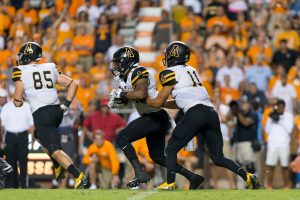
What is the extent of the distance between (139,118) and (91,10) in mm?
9747

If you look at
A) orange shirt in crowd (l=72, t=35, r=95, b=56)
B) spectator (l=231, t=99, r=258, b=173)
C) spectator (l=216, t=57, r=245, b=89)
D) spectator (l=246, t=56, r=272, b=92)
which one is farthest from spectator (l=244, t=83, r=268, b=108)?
orange shirt in crowd (l=72, t=35, r=95, b=56)

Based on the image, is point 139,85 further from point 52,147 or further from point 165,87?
point 52,147

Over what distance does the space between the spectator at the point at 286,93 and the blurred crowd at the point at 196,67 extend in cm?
2

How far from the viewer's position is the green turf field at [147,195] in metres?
11.6

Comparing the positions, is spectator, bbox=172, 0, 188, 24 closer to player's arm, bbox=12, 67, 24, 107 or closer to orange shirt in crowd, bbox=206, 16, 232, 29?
orange shirt in crowd, bbox=206, 16, 232, 29

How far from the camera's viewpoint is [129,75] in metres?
12.9

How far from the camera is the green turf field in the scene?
11.6 m

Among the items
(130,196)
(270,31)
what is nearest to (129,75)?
(130,196)

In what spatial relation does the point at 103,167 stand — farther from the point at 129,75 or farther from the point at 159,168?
Answer: the point at 129,75

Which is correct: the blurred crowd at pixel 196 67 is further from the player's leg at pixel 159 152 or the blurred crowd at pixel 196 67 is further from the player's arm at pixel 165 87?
the player's arm at pixel 165 87

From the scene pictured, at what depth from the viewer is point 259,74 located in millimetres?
19328

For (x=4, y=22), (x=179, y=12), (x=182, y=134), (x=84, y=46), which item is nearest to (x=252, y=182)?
(x=182, y=134)

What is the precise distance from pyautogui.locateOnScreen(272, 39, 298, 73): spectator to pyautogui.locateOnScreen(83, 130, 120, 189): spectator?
3812 millimetres

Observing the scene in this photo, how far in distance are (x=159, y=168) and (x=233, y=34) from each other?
12.7 feet
